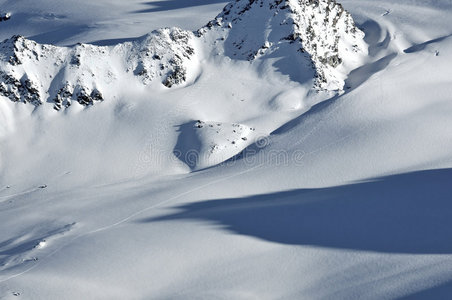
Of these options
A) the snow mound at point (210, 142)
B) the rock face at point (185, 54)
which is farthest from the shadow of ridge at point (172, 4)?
the snow mound at point (210, 142)

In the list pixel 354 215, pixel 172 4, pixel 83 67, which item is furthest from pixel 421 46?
pixel 83 67

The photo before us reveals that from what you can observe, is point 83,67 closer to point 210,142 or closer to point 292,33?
point 210,142

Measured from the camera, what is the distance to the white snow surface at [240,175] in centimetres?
2306

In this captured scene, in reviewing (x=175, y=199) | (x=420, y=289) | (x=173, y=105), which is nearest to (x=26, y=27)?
(x=173, y=105)

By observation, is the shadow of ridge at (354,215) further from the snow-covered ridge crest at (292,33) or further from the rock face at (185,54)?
the snow-covered ridge crest at (292,33)

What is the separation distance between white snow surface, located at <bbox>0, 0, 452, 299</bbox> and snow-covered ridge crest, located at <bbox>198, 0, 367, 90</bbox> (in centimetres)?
46

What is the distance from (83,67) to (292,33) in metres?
18.2

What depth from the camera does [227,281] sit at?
23.1 metres

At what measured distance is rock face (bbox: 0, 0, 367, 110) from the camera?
39.9 meters

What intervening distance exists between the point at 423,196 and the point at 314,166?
7.41 meters

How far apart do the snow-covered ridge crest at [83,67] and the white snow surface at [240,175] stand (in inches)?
11.0

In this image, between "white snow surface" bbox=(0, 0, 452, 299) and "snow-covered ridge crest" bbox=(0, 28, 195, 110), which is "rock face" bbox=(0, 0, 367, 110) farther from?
"white snow surface" bbox=(0, 0, 452, 299)

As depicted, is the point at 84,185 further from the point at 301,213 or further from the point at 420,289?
the point at 420,289

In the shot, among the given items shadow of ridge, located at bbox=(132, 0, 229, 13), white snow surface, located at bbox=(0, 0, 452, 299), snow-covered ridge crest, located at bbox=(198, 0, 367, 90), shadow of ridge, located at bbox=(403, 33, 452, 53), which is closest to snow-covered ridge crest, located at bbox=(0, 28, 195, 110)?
white snow surface, located at bbox=(0, 0, 452, 299)
